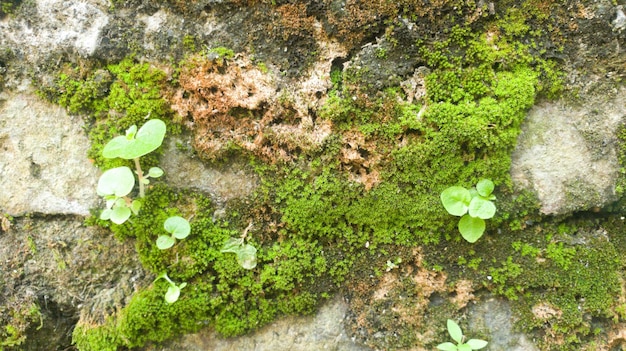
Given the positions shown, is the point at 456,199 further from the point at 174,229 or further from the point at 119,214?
the point at 119,214

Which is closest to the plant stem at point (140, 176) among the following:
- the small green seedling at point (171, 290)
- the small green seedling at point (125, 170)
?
the small green seedling at point (125, 170)

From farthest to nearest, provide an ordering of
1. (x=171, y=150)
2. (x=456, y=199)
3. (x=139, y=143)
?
(x=171, y=150) < (x=456, y=199) < (x=139, y=143)

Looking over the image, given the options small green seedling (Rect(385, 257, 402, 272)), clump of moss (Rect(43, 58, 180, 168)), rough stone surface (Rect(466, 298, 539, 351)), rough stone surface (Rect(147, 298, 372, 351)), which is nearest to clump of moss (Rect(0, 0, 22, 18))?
clump of moss (Rect(43, 58, 180, 168))

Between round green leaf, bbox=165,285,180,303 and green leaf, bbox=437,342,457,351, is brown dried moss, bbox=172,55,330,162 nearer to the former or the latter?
round green leaf, bbox=165,285,180,303

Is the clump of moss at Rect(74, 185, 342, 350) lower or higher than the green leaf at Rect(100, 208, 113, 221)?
lower

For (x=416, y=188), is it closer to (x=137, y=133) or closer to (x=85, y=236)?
(x=137, y=133)

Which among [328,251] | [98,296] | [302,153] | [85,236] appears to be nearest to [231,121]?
[302,153]

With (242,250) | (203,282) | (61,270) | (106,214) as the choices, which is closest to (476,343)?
(242,250)
